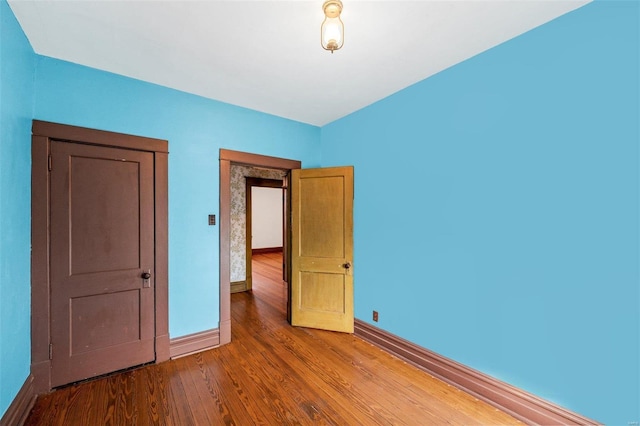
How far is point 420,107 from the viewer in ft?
8.38

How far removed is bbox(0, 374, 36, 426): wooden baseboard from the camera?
63.2 inches

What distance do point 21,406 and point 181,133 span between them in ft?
8.06

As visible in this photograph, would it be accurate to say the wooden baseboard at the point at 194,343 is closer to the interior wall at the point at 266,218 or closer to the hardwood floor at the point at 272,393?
the hardwood floor at the point at 272,393

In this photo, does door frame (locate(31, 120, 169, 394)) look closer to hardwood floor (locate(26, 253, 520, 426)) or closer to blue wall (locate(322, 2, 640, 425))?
hardwood floor (locate(26, 253, 520, 426))

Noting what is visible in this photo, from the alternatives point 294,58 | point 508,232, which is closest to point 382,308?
point 508,232

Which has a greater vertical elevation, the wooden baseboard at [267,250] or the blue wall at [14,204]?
the blue wall at [14,204]

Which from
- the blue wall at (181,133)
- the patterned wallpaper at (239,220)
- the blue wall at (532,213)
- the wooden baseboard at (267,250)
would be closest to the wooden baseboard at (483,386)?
the blue wall at (532,213)

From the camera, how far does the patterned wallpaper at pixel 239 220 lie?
5.07 metres

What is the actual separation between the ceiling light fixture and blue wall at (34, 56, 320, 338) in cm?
183

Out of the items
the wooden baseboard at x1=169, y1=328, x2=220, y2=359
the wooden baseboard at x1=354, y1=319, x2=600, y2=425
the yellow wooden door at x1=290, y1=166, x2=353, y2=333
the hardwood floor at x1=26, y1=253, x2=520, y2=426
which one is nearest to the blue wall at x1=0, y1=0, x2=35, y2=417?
the hardwood floor at x1=26, y1=253, x2=520, y2=426

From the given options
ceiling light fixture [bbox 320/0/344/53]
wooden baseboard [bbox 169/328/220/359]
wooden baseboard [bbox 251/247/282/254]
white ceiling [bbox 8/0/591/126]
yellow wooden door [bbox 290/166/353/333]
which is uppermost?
white ceiling [bbox 8/0/591/126]

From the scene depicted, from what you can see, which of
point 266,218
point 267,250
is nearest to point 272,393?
point 267,250

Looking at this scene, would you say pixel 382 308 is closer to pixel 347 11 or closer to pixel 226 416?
pixel 226 416

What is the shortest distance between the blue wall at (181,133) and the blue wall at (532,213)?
198 cm
